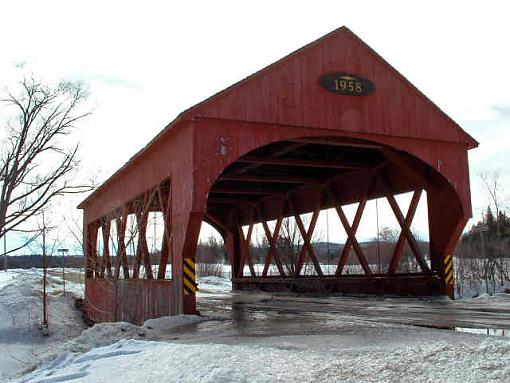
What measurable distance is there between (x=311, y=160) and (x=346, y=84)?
3.87 m

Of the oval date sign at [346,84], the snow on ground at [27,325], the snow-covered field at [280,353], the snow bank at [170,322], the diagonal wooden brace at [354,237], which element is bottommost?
the snow on ground at [27,325]

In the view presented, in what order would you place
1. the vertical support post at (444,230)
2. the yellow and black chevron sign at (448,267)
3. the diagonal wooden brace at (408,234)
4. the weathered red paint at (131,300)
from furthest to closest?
the diagonal wooden brace at (408,234) < the yellow and black chevron sign at (448,267) < the vertical support post at (444,230) < the weathered red paint at (131,300)

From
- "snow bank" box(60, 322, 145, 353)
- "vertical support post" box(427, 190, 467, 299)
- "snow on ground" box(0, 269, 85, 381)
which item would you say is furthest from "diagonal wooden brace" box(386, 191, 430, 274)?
"snow on ground" box(0, 269, 85, 381)

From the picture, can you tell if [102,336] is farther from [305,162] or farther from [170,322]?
[305,162]

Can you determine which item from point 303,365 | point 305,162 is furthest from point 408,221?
point 303,365

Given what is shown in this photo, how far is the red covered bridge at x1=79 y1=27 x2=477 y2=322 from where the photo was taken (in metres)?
12.9

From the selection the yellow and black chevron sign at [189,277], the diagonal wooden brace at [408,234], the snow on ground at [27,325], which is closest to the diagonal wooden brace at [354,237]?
the diagonal wooden brace at [408,234]

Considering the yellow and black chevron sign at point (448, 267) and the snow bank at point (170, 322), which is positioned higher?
the yellow and black chevron sign at point (448, 267)

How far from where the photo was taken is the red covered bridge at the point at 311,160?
12914 millimetres

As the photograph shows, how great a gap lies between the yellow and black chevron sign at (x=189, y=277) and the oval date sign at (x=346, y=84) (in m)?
5.17

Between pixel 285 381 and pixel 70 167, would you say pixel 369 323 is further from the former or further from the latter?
pixel 70 167

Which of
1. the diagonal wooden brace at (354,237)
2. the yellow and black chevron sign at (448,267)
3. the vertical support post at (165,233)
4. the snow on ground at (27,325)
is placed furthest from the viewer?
the diagonal wooden brace at (354,237)

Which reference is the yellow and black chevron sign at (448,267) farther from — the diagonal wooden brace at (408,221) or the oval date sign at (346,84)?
the oval date sign at (346,84)

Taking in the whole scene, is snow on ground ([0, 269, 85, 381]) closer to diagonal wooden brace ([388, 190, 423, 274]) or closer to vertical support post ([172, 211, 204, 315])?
vertical support post ([172, 211, 204, 315])
